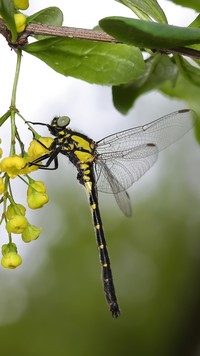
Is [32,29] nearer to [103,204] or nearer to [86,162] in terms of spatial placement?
[86,162]

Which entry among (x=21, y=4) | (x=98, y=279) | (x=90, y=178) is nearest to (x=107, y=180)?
(x=90, y=178)

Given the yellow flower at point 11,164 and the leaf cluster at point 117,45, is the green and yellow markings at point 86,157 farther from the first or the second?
the yellow flower at point 11,164

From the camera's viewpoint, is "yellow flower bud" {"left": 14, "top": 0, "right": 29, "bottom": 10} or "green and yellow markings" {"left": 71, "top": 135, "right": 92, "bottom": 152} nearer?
"yellow flower bud" {"left": 14, "top": 0, "right": 29, "bottom": 10}

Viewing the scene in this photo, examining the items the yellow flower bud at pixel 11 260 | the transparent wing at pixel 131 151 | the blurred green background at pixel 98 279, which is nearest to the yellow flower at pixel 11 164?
the yellow flower bud at pixel 11 260

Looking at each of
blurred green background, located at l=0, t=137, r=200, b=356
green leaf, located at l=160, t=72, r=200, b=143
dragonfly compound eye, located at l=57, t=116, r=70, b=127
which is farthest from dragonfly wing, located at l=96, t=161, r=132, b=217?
blurred green background, located at l=0, t=137, r=200, b=356

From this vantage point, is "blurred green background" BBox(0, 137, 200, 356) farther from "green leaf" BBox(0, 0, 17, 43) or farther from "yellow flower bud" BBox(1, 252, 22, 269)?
"green leaf" BBox(0, 0, 17, 43)

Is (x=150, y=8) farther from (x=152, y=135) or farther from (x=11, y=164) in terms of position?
(x=152, y=135)

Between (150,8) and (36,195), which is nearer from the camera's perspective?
(150,8)
